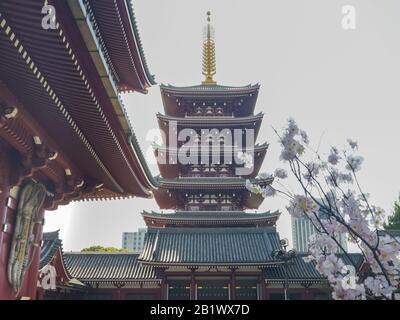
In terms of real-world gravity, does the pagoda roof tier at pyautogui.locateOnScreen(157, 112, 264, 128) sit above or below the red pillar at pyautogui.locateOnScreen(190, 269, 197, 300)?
above

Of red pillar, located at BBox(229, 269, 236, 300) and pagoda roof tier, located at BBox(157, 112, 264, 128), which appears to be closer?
red pillar, located at BBox(229, 269, 236, 300)

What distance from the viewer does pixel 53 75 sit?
568 centimetres

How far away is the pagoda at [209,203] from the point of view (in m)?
20.7

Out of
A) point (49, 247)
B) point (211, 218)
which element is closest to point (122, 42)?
point (49, 247)

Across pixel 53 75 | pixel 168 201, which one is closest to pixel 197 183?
pixel 168 201

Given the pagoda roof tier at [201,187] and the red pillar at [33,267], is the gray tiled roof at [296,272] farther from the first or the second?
the red pillar at [33,267]

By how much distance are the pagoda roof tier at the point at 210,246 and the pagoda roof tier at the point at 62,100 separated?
36.7 ft

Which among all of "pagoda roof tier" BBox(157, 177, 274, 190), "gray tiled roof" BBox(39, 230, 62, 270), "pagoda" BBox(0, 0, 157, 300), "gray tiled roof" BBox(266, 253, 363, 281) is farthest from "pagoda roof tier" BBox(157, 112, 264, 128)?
"pagoda" BBox(0, 0, 157, 300)

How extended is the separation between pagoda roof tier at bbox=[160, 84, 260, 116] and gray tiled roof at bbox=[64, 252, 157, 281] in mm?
10998

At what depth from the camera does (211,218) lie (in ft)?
77.5

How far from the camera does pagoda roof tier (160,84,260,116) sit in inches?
1030

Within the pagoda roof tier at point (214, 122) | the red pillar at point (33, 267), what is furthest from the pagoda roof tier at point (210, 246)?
the red pillar at point (33, 267)

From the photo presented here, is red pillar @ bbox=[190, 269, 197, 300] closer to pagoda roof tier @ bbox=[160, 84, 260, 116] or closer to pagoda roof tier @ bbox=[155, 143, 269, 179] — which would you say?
pagoda roof tier @ bbox=[155, 143, 269, 179]
